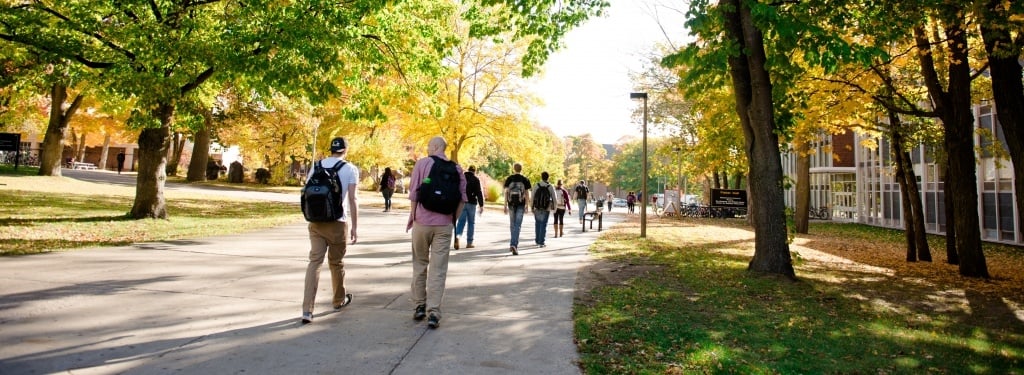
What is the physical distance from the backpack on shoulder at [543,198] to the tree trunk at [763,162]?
4566 millimetres

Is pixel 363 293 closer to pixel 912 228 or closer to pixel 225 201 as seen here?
pixel 912 228

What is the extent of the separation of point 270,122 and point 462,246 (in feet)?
93.6

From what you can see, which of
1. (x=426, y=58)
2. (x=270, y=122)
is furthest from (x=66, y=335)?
(x=270, y=122)

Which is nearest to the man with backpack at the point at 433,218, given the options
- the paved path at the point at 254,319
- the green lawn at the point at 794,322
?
the paved path at the point at 254,319

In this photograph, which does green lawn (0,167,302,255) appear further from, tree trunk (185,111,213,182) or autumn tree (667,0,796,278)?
tree trunk (185,111,213,182)

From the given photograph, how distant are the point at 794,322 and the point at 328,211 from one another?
182 inches

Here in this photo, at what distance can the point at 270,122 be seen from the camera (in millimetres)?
36000

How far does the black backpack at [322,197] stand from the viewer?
5.08 m

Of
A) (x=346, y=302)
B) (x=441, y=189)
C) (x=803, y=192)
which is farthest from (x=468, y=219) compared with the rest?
(x=803, y=192)

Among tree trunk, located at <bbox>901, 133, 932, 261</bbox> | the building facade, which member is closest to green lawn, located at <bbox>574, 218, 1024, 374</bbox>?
Answer: tree trunk, located at <bbox>901, 133, 932, 261</bbox>

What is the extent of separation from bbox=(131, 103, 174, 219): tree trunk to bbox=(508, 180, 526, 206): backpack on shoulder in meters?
8.31

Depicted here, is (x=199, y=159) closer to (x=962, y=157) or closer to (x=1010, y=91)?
(x=962, y=157)

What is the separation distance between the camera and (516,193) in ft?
37.8

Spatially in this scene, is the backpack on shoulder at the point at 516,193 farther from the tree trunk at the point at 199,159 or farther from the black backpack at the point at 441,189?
the tree trunk at the point at 199,159
